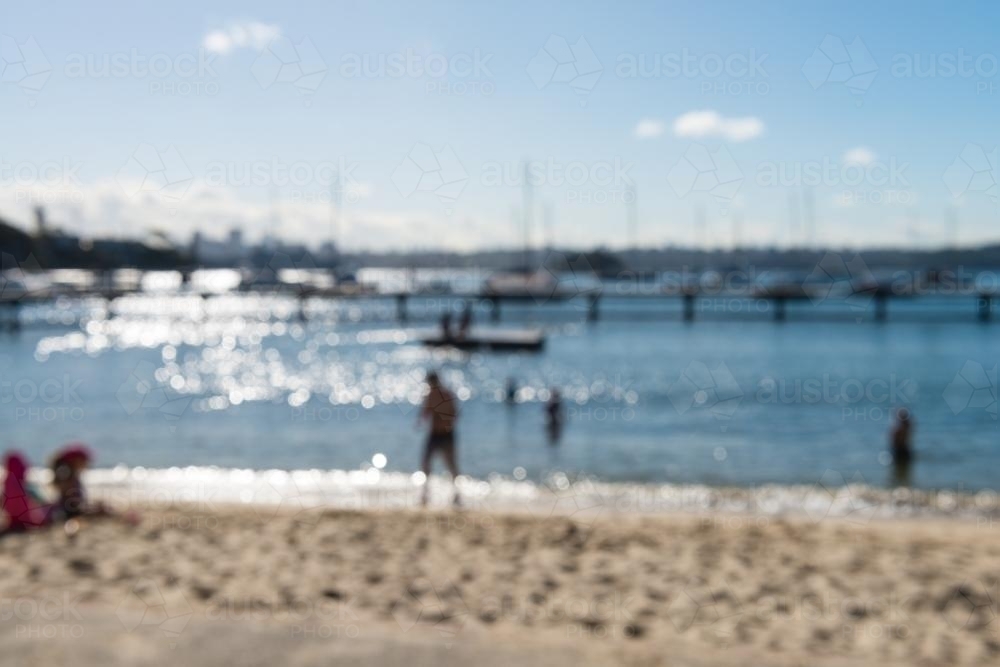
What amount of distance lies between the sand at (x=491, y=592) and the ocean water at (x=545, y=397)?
6.06 metres

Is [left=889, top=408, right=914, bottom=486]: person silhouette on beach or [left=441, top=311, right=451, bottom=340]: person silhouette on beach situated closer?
[left=889, top=408, right=914, bottom=486]: person silhouette on beach

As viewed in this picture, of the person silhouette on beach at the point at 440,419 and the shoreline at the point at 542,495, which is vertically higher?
the person silhouette on beach at the point at 440,419

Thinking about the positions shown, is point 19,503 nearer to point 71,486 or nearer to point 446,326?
point 71,486

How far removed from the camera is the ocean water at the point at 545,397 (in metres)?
16.5

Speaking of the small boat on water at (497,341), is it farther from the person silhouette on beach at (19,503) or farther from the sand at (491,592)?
the person silhouette on beach at (19,503)

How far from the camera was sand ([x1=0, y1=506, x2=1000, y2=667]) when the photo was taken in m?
4.34

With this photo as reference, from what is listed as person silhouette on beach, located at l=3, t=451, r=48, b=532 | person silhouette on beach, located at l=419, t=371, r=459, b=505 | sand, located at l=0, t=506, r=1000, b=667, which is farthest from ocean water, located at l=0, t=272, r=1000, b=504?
person silhouette on beach, located at l=3, t=451, r=48, b=532

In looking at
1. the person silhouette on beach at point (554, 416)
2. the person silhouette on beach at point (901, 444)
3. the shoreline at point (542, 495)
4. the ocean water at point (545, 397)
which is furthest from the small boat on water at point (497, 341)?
the shoreline at point (542, 495)

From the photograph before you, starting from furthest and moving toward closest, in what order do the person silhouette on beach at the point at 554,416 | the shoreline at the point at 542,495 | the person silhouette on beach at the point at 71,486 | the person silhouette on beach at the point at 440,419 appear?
the person silhouette on beach at the point at 554,416
the shoreline at the point at 542,495
the person silhouette on beach at the point at 440,419
the person silhouette on beach at the point at 71,486

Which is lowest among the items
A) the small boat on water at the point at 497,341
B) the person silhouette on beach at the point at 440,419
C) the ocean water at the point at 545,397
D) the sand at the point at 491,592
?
the ocean water at the point at 545,397

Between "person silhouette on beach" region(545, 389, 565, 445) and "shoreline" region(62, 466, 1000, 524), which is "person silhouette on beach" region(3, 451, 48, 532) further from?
"person silhouette on beach" region(545, 389, 565, 445)

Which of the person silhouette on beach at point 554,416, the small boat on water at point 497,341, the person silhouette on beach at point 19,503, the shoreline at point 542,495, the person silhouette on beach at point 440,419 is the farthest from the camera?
the small boat on water at point 497,341

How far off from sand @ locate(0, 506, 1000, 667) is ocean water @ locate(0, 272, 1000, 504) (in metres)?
6.06

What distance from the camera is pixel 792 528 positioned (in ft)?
30.5
